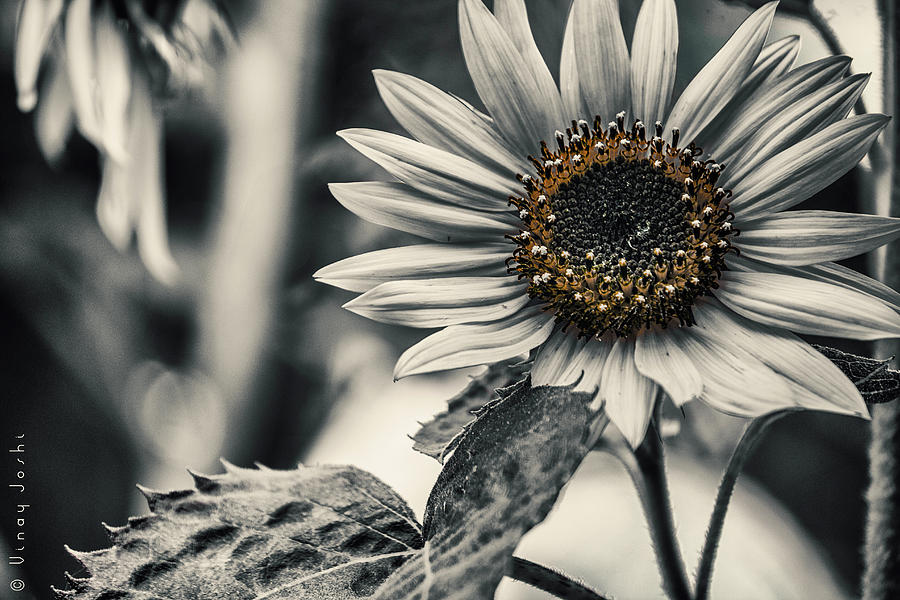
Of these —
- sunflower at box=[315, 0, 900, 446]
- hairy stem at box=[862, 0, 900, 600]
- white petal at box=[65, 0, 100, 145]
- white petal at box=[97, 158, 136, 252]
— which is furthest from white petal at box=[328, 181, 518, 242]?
white petal at box=[97, 158, 136, 252]

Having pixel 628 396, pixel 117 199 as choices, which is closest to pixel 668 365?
pixel 628 396

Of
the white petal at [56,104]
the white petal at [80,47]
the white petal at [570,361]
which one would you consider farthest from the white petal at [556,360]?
the white petal at [56,104]

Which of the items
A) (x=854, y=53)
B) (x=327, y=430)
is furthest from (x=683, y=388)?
(x=327, y=430)

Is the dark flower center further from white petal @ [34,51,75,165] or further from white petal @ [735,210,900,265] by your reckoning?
white petal @ [34,51,75,165]

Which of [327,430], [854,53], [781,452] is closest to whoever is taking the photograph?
[854,53]

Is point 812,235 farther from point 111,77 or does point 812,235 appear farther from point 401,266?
point 111,77

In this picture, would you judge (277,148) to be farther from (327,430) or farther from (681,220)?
(681,220)
